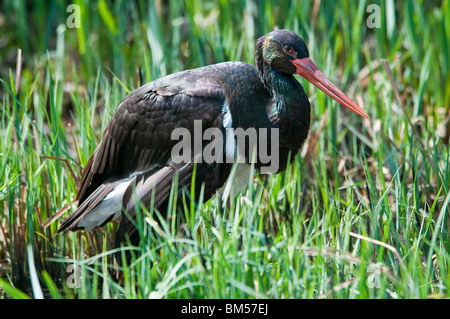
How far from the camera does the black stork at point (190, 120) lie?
312 centimetres

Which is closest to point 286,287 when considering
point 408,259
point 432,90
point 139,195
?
point 408,259

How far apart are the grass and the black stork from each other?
0.15 metres

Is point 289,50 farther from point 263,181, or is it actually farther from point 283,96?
point 263,181

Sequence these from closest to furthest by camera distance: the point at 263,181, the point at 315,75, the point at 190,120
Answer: the point at 190,120
the point at 315,75
the point at 263,181

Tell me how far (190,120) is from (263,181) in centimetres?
77

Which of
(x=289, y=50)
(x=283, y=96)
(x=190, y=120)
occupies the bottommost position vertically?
(x=190, y=120)

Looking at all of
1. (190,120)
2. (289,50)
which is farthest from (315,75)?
(190,120)

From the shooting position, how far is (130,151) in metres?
3.37

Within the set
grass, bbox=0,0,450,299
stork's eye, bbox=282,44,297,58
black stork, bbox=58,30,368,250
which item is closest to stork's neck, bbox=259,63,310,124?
black stork, bbox=58,30,368,250

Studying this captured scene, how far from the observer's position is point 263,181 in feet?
12.2

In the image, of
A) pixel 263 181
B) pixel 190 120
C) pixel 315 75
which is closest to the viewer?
pixel 190 120

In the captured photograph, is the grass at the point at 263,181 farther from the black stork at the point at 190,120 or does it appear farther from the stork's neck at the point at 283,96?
the stork's neck at the point at 283,96

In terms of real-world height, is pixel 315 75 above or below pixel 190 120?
above

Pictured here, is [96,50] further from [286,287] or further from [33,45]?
[286,287]
